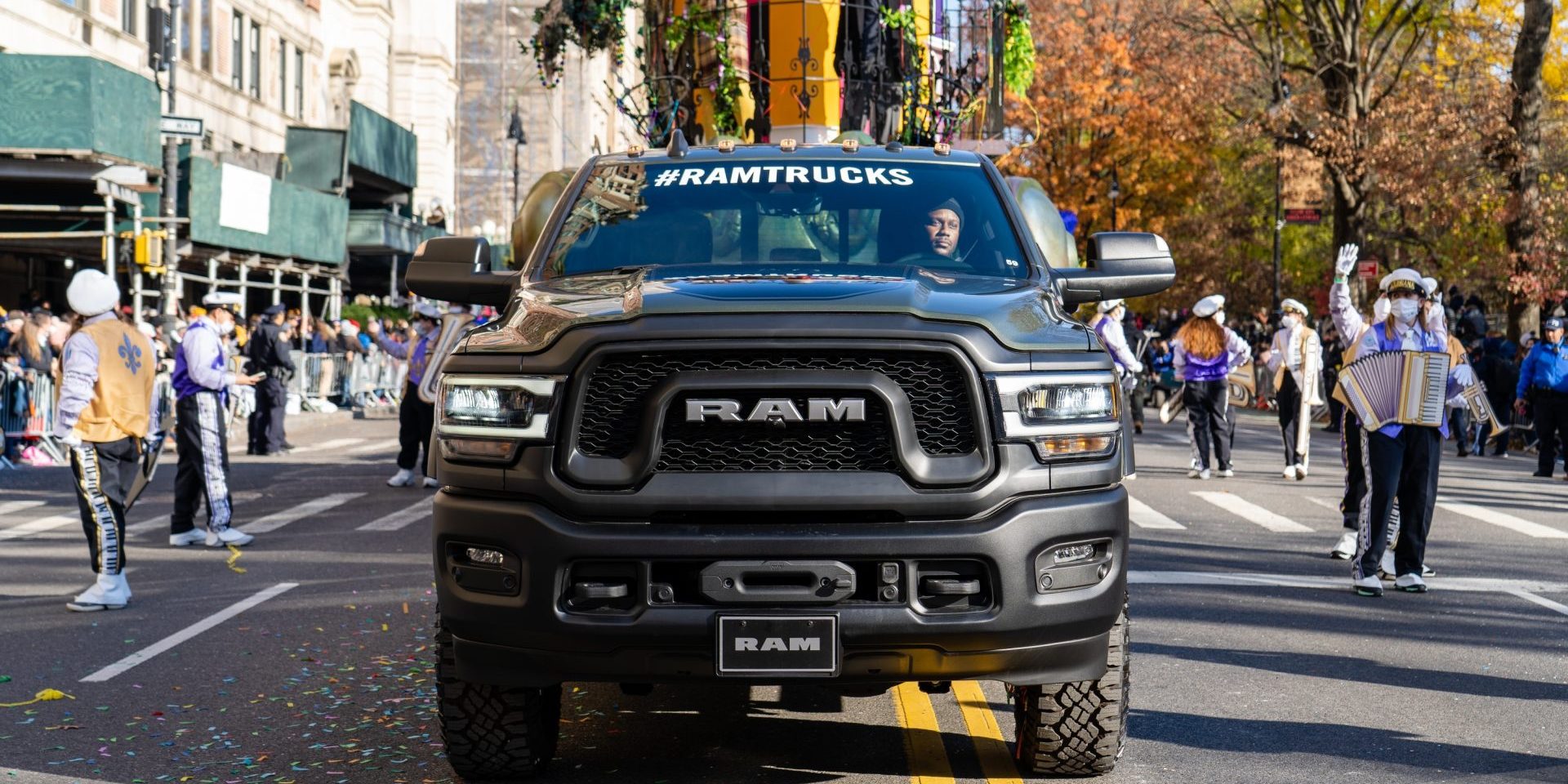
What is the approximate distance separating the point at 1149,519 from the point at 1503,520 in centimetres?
339

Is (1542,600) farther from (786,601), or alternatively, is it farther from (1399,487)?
(786,601)

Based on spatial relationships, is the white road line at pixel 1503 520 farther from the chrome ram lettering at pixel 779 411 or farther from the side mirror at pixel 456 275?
the chrome ram lettering at pixel 779 411

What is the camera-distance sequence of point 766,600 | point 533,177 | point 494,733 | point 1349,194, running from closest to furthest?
point 766,600 → point 494,733 → point 1349,194 → point 533,177

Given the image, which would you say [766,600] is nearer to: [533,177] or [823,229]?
[823,229]

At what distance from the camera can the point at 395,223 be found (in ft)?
161

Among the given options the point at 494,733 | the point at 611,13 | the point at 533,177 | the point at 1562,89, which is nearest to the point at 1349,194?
the point at 1562,89

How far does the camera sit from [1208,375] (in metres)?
20.8

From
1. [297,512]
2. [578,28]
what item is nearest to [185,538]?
[297,512]

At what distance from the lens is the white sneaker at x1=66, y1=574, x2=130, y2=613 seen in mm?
10469

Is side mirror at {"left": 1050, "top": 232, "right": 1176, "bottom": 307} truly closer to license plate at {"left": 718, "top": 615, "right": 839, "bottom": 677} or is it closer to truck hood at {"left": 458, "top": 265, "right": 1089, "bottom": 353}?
truck hood at {"left": 458, "top": 265, "right": 1089, "bottom": 353}

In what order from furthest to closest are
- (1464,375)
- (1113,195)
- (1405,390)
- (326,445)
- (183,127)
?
(1113,195), (326,445), (183,127), (1464,375), (1405,390)

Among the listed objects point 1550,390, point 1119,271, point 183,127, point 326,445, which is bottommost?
point 326,445

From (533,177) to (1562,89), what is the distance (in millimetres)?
50727

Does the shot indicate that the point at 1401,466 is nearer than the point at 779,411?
No
